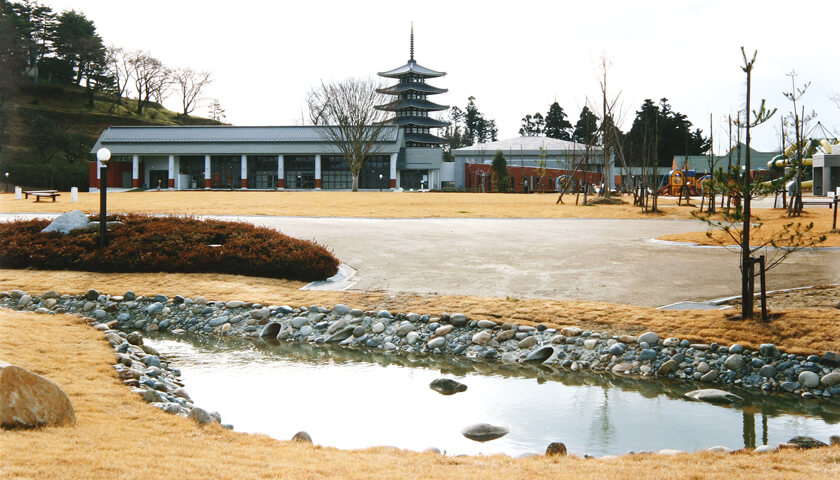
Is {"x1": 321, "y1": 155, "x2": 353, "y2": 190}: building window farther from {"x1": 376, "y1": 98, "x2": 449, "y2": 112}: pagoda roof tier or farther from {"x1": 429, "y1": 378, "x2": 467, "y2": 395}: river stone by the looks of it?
{"x1": 429, "y1": 378, "x2": 467, "y2": 395}: river stone

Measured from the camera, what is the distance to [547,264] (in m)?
13.3

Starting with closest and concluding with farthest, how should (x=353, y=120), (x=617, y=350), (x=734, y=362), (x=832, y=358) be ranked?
(x=832, y=358) → (x=734, y=362) → (x=617, y=350) → (x=353, y=120)

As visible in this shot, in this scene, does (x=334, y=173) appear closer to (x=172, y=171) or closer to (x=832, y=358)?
(x=172, y=171)

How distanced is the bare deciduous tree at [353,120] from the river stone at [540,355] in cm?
5010

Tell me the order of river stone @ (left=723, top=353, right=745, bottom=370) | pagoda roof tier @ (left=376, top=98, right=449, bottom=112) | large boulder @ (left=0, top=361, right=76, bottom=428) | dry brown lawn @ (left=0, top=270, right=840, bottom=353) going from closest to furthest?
1. large boulder @ (left=0, top=361, right=76, bottom=428)
2. river stone @ (left=723, top=353, right=745, bottom=370)
3. dry brown lawn @ (left=0, top=270, right=840, bottom=353)
4. pagoda roof tier @ (left=376, top=98, right=449, bottom=112)

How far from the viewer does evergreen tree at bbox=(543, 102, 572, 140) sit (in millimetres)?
100387

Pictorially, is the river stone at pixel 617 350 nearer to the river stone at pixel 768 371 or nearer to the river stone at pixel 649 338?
the river stone at pixel 649 338

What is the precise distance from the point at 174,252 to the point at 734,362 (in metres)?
9.87

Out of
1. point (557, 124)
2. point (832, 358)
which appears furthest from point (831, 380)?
point (557, 124)

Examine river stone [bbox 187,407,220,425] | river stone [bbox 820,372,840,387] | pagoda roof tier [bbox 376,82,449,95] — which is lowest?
river stone [bbox 820,372,840,387]

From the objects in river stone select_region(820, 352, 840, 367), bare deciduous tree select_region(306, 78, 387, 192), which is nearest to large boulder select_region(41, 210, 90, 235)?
river stone select_region(820, 352, 840, 367)

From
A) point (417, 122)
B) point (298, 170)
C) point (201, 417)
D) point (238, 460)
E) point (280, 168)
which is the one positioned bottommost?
point (201, 417)

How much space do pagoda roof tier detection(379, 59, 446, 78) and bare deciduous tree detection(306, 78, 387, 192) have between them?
10.4 metres

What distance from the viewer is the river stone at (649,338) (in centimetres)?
839
